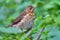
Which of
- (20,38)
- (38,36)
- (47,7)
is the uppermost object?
(47,7)

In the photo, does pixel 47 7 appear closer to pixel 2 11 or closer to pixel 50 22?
pixel 2 11

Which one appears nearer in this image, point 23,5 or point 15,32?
point 15,32

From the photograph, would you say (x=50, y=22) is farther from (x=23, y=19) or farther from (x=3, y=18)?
(x=3, y=18)

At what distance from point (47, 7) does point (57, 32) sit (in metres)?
3.55

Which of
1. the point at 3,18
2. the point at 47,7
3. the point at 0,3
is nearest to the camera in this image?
the point at 47,7

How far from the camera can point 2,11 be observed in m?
6.92

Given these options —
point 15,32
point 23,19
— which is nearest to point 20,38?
point 15,32

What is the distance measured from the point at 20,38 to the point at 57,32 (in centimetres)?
33

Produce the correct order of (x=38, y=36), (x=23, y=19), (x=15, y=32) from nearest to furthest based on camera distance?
(x=38, y=36), (x=15, y=32), (x=23, y=19)

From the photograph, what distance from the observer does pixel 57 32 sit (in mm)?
2639

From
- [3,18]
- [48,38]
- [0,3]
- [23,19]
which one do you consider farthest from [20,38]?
[0,3]

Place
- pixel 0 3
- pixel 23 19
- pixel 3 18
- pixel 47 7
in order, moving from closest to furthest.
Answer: pixel 23 19 < pixel 47 7 < pixel 3 18 < pixel 0 3

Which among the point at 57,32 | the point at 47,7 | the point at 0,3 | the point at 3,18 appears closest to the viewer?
the point at 57,32

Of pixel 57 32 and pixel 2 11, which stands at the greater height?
pixel 2 11
